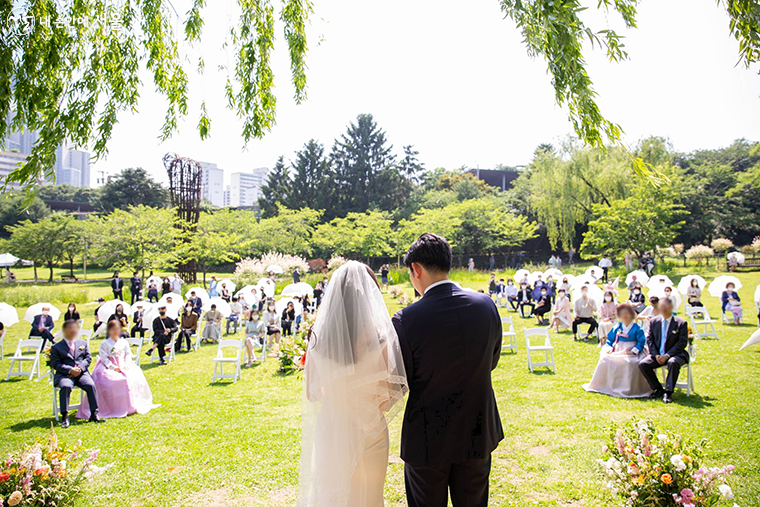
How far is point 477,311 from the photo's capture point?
9.01ft

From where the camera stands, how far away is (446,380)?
2.67 m

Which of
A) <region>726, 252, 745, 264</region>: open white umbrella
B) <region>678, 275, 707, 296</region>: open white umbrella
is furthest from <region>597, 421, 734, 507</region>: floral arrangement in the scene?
<region>726, 252, 745, 264</region>: open white umbrella

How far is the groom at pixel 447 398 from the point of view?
2.66 meters

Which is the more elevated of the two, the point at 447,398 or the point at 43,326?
the point at 447,398

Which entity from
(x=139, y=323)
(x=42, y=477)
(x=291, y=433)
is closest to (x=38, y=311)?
(x=139, y=323)

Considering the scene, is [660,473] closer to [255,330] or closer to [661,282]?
[255,330]

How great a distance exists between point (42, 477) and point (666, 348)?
8.15 metres

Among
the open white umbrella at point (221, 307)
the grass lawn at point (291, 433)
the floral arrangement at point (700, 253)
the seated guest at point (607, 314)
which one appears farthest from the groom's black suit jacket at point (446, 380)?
the floral arrangement at point (700, 253)

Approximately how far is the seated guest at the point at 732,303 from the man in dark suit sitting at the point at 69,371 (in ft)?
54.5

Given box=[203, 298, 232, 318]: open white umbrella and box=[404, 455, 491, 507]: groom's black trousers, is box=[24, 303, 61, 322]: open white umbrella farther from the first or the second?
box=[404, 455, 491, 507]: groom's black trousers

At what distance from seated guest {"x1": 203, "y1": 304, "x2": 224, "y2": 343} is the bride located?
12.3 metres

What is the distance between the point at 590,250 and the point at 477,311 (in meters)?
29.9

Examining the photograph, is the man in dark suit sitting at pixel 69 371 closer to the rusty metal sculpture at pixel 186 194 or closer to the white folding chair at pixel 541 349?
the white folding chair at pixel 541 349

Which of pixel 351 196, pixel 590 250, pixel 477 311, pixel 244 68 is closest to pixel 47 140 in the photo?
pixel 244 68
